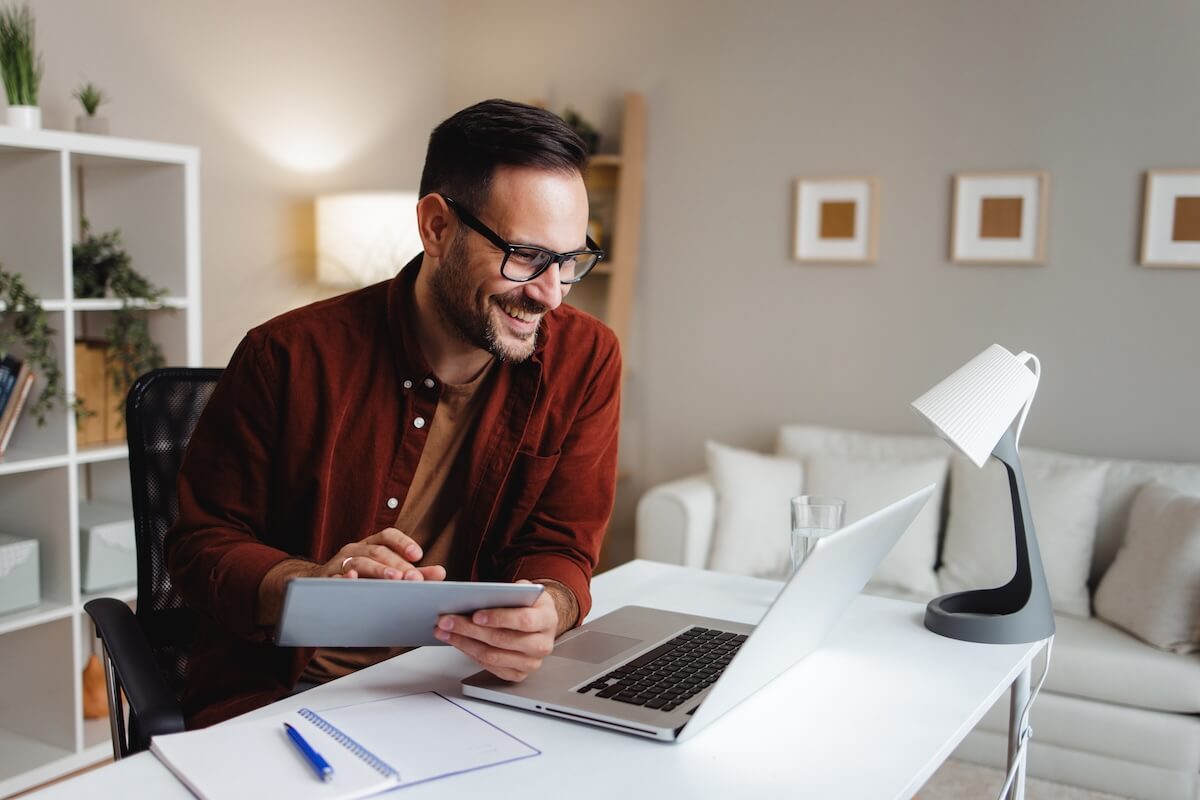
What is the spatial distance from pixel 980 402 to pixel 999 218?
2.23 metres

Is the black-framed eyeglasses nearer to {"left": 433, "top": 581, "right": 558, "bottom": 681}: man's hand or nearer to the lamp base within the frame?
{"left": 433, "top": 581, "right": 558, "bottom": 681}: man's hand

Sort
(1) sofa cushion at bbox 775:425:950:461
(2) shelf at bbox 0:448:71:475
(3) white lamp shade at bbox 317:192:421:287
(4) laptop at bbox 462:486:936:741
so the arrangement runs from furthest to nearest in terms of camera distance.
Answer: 1. (3) white lamp shade at bbox 317:192:421:287
2. (1) sofa cushion at bbox 775:425:950:461
3. (2) shelf at bbox 0:448:71:475
4. (4) laptop at bbox 462:486:936:741

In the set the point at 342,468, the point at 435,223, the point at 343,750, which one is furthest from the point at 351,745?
the point at 435,223

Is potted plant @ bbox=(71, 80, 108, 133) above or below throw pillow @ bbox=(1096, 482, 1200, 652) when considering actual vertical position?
above

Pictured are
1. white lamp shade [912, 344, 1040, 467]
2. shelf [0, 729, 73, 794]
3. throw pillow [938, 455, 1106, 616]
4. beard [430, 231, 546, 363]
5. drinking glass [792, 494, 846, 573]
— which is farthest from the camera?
throw pillow [938, 455, 1106, 616]

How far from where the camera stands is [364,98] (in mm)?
4055

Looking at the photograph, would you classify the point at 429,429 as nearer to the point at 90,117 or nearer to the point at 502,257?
the point at 502,257

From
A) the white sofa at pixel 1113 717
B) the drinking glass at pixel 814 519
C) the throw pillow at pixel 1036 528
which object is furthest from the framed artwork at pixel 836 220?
the drinking glass at pixel 814 519

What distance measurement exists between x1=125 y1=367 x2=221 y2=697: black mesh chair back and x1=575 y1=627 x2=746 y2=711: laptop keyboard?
0.80 meters

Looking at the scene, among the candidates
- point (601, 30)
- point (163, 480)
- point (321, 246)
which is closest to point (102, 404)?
point (321, 246)

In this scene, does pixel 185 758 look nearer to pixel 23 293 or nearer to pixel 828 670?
pixel 828 670

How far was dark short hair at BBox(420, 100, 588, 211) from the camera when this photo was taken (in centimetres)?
147

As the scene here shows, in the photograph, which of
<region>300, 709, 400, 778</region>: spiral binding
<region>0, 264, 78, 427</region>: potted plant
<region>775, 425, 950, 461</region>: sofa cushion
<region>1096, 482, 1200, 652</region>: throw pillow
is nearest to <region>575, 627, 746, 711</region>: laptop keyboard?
<region>300, 709, 400, 778</region>: spiral binding

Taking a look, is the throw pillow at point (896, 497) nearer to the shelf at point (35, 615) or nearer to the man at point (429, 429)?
the man at point (429, 429)
